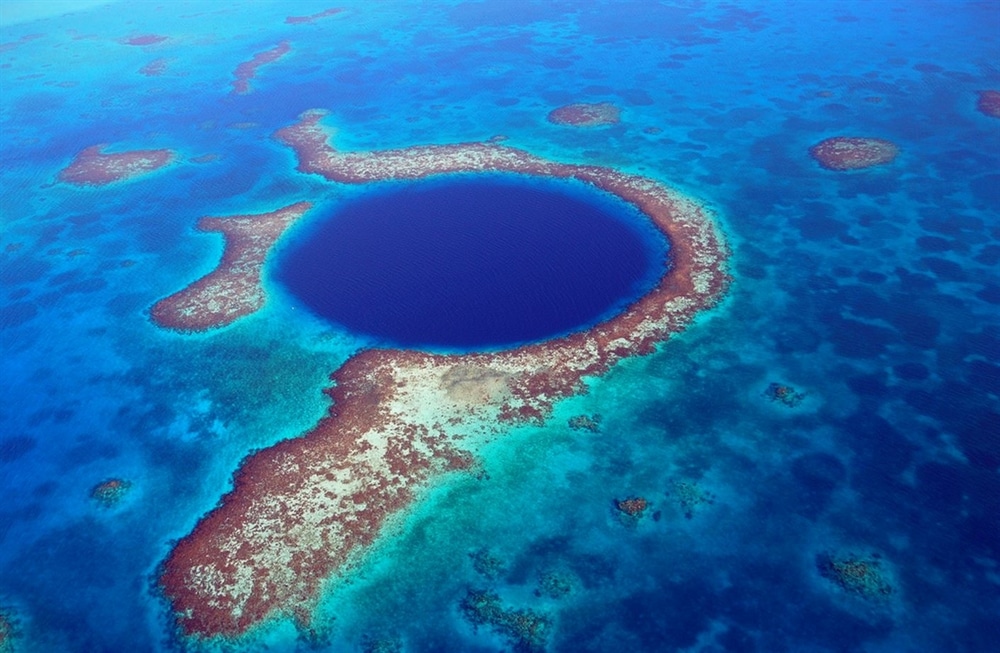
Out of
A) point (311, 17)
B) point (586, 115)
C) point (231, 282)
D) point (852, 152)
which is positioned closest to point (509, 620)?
point (231, 282)

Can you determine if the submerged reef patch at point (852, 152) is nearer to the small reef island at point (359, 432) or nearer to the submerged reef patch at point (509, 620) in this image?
the small reef island at point (359, 432)

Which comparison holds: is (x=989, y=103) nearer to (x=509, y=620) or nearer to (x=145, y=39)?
(x=509, y=620)

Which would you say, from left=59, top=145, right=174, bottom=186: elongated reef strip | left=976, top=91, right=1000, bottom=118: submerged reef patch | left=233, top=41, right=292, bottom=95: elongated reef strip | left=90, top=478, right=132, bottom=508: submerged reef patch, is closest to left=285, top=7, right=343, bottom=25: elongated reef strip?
left=233, top=41, right=292, bottom=95: elongated reef strip

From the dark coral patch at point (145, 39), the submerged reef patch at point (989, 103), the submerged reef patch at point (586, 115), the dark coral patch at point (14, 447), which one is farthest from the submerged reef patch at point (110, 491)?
the dark coral patch at point (145, 39)

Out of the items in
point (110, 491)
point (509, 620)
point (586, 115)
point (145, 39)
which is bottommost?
point (509, 620)

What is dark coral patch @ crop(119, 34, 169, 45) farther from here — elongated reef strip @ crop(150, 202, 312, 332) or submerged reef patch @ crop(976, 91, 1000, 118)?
submerged reef patch @ crop(976, 91, 1000, 118)

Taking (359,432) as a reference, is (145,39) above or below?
above

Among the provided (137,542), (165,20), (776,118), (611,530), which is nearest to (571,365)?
(611,530)
